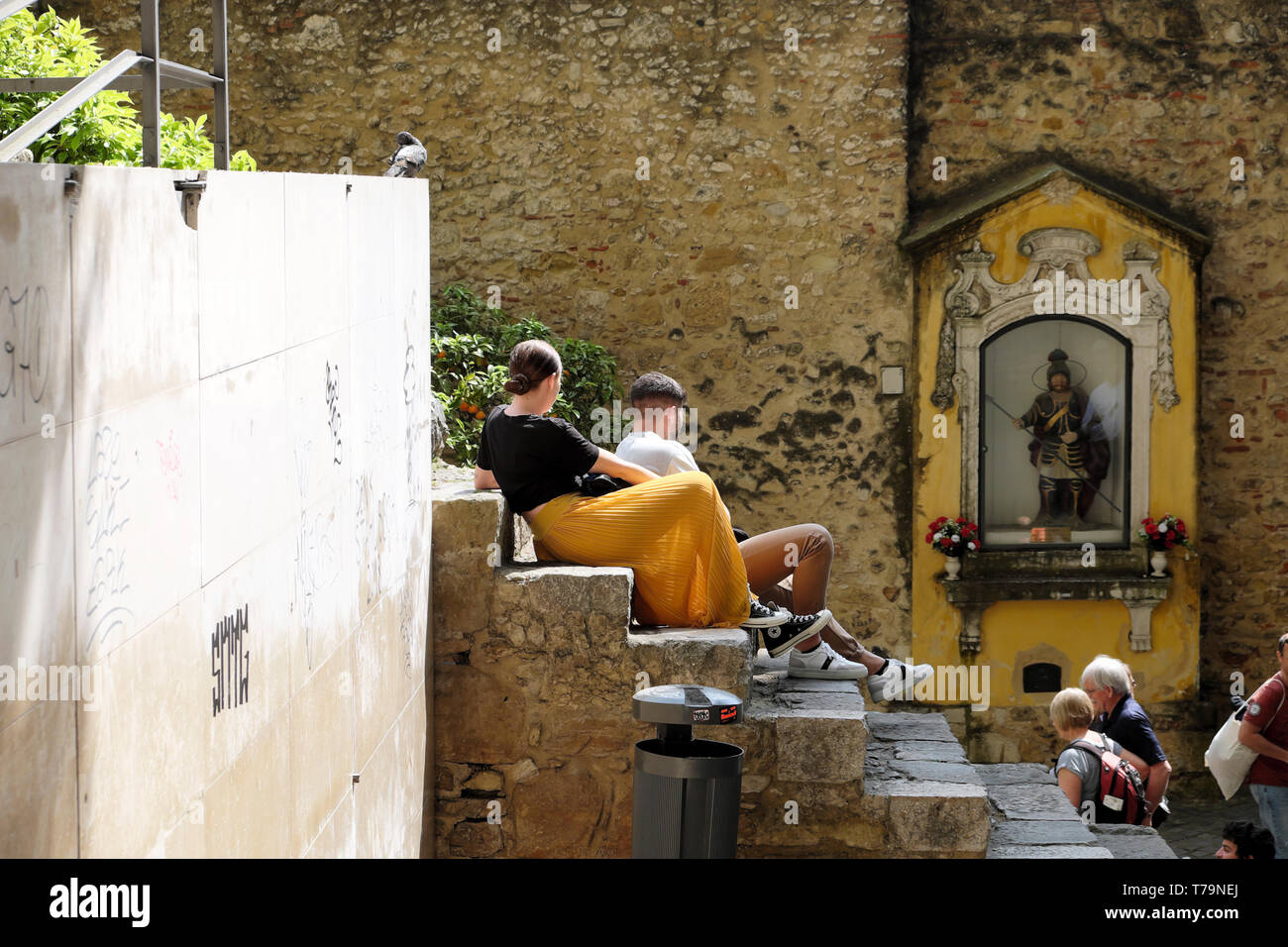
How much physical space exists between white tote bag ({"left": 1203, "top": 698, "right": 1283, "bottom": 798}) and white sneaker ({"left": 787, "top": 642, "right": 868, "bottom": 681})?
203cm

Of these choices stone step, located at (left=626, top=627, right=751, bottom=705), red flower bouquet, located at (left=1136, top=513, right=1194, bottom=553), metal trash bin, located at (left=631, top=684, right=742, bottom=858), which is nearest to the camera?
metal trash bin, located at (left=631, top=684, right=742, bottom=858)

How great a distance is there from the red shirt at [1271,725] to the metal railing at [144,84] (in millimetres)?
5341

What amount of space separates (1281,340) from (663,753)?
6677 mm

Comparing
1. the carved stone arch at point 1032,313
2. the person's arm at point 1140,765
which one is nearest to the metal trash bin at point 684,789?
Result: the person's arm at point 1140,765

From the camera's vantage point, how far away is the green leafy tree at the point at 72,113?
309cm

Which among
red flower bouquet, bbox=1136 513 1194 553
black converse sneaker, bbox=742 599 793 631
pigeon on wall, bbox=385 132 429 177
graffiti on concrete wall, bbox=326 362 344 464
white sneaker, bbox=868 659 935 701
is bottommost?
white sneaker, bbox=868 659 935 701

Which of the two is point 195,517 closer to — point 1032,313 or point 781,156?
point 781,156

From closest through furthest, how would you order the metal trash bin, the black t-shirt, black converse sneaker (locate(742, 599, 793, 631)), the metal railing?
the metal railing → the metal trash bin → the black t-shirt → black converse sneaker (locate(742, 599, 793, 631))

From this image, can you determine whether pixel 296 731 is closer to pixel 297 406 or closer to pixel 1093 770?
pixel 297 406

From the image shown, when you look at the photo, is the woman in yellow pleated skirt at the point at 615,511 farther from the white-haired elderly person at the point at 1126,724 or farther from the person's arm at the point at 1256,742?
the person's arm at the point at 1256,742

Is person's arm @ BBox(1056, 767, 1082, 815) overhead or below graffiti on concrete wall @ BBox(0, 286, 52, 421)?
below

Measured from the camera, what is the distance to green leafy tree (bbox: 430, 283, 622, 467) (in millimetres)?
6762

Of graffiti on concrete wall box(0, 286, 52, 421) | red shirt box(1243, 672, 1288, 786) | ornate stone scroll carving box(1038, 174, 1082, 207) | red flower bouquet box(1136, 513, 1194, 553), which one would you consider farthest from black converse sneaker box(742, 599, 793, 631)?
ornate stone scroll carving box(1038, 174, 1082, 207)

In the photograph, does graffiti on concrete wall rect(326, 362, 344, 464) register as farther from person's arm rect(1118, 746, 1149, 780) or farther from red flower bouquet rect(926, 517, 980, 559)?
red flower bouquet rect(926, 517, 980, 559)
